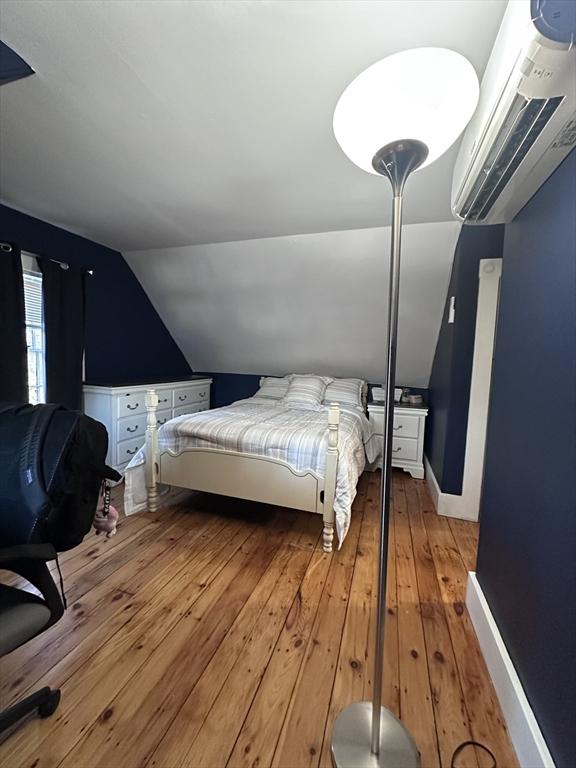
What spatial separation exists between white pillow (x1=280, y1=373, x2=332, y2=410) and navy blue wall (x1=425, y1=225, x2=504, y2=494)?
1286mm

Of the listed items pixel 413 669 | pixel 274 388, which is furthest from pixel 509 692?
pixel 274 388

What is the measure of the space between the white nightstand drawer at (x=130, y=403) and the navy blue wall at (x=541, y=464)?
2.93 metres

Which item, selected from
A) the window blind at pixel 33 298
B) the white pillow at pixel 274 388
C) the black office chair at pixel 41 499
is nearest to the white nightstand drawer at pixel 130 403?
the window blind at pixel 33 298

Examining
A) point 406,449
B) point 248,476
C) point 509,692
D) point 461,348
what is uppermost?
point 461,348

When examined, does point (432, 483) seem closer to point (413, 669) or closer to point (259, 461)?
point (259, 461)

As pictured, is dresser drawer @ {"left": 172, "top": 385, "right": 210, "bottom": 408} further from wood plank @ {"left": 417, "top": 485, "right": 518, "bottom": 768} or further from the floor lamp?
the floor lamp

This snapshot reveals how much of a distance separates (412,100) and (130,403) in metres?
3.08

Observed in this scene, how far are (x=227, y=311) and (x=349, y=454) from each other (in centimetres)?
236

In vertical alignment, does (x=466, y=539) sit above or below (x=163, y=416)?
below

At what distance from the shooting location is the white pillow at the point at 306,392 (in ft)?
11.4

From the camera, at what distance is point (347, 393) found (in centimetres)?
358

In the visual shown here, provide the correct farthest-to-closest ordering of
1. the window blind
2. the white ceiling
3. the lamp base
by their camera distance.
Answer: the window blind, the white ceiling, the lamp base

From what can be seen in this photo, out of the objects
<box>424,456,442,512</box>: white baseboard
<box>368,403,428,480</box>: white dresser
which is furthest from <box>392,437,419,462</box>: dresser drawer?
<box>424,456,442,512</box>: white baseboard

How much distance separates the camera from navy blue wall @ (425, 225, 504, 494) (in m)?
2.31
